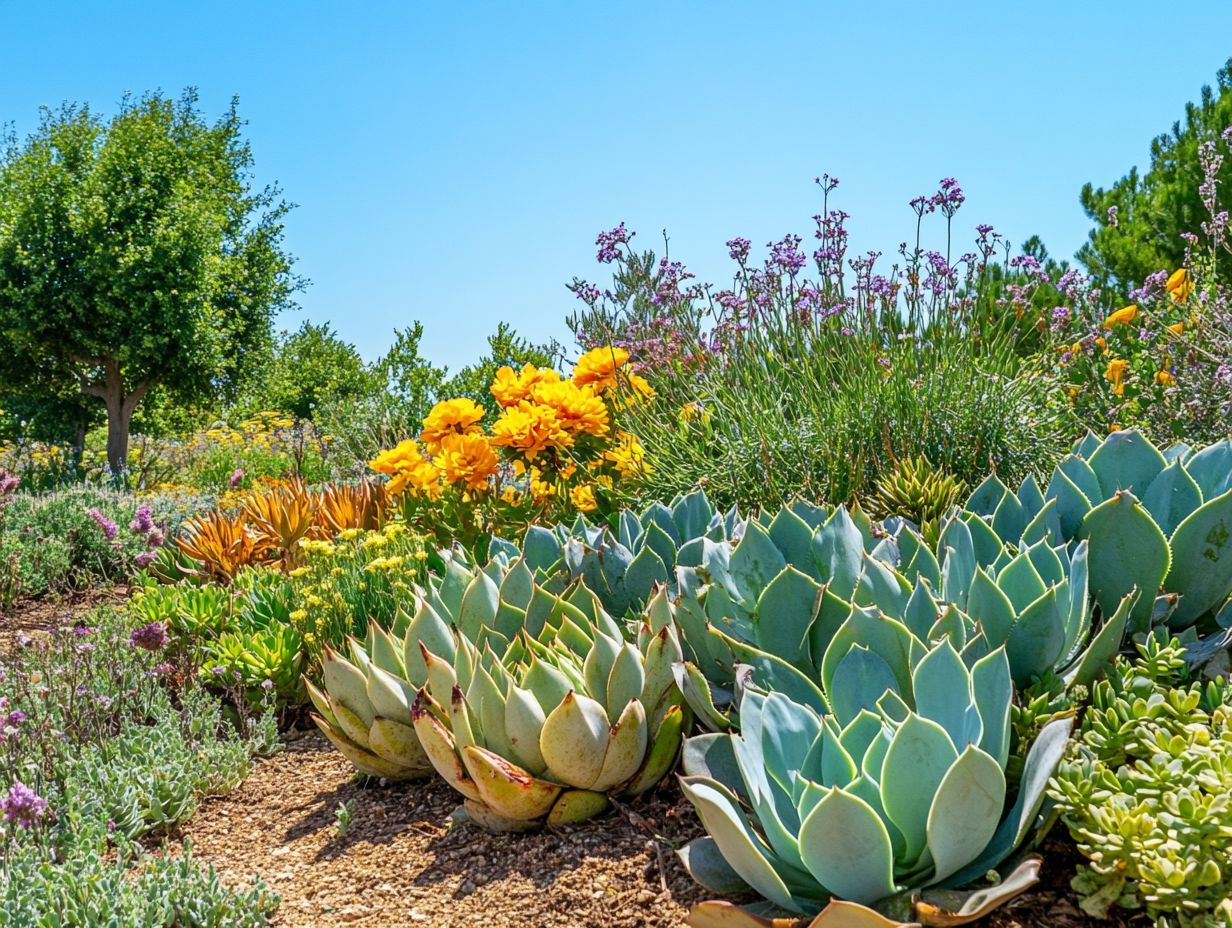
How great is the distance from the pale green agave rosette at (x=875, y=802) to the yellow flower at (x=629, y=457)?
279 centimetres

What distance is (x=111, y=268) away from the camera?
1753cm

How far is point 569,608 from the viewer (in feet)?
9.42

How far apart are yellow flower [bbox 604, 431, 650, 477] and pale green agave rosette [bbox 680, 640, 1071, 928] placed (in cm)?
279

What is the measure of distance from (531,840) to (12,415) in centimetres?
2370

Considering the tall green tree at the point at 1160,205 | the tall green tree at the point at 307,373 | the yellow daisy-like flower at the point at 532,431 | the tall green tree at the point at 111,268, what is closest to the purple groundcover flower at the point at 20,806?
the yellow daisy-like flower at the point at 532,431

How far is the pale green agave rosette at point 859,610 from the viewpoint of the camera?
6.98 ft

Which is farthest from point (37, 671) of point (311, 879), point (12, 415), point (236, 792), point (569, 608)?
point (12, 415)

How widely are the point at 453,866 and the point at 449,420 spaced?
2895mm

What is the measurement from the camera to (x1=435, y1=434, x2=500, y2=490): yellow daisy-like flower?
4922 millimetres

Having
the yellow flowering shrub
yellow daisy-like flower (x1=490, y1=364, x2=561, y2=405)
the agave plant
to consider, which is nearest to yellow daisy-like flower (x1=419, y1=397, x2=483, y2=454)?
the yellow flowering shrub

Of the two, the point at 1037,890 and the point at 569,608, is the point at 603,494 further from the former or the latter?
the point at 1037,890

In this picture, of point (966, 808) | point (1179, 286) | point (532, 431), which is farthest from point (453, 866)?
point (1179, 286)

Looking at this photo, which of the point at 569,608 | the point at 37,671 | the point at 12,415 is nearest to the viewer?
the point at 569,608

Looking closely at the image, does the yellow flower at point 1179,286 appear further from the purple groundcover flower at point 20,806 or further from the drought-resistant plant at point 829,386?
the purple groundcover flower at point 20,806
